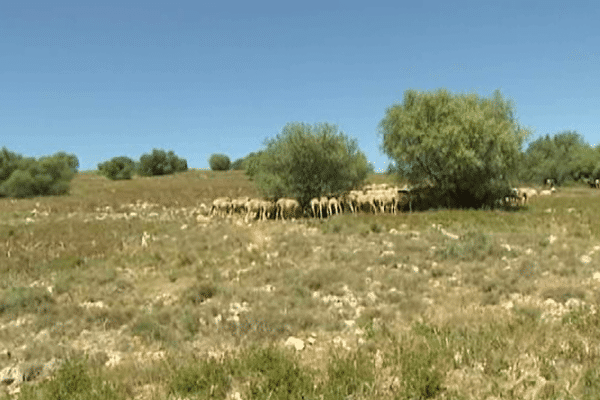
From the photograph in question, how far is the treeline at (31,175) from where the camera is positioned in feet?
134

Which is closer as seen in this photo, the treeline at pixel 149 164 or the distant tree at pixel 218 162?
the treeline at pixel 149 164

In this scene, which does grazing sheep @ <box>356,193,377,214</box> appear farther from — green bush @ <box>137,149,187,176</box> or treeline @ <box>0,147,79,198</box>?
green bush @ <box>137,149,187,176</box>

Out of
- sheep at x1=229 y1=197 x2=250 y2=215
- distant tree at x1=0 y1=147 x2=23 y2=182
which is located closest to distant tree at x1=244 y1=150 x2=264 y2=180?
sheep at x1=229 y1=197 x2=250 y2=215

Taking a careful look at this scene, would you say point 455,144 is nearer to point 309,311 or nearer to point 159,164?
point 309,311

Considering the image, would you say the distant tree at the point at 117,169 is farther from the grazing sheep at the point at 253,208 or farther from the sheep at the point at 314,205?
the sheep at the point at 314,205

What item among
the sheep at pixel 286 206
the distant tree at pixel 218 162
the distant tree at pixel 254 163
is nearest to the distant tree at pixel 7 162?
the distant tree at pixel 254 163

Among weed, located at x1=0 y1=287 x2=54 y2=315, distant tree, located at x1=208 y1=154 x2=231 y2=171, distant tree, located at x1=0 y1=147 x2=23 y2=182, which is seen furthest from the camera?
distant tree, located at x1=208 y1=154 x2=231 y2=171

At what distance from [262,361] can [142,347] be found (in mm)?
2745

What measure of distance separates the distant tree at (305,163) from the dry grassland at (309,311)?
28.6 ft

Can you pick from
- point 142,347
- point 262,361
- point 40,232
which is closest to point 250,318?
point 142,347

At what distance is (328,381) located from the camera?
4.25 metres

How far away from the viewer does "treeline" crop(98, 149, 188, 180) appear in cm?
7871

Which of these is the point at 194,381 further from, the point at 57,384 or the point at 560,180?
the point at 560,180

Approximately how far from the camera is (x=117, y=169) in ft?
256
